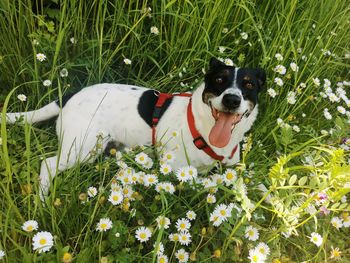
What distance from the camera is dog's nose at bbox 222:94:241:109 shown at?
235 centimetres

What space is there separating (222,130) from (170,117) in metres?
0.41

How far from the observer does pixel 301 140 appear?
312 cm

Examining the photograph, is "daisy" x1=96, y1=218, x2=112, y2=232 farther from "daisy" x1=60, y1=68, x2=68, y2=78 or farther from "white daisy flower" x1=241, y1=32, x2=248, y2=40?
"white daisy flower" x1=241, y1=32, x2=248, y2=40

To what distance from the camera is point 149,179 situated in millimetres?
1931

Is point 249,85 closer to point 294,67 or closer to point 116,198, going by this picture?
point 294,67

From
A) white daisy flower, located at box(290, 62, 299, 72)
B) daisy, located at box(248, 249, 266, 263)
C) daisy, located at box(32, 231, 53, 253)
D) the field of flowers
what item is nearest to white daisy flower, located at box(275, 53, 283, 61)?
the field of flowers

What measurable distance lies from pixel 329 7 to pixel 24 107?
301cm

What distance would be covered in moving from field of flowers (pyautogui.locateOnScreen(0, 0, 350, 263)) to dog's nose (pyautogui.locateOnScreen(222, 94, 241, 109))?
0.25 metres

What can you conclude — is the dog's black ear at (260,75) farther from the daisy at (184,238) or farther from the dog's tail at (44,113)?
the dog's tail at (44,113)

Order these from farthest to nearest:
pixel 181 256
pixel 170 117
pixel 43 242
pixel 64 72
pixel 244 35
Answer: pixel 244 35, pixel 64 72, pixel 170 117, pixel 181 256, pixel 43 242

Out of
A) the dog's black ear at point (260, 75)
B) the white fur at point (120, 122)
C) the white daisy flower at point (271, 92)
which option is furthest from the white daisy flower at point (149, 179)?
the white daisy flower at point (271, 92)

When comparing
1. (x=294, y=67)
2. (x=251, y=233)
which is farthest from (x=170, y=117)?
(x=294, y=67)

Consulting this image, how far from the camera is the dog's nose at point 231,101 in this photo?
2.35 m

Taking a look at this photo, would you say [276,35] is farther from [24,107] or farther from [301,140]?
[24,107]
